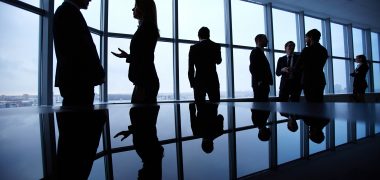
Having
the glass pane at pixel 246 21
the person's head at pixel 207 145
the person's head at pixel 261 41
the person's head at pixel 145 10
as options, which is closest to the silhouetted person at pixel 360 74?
the glass pane at pixel 246 21

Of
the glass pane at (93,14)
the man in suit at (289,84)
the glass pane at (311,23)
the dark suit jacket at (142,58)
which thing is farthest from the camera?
the glass pane at (311,23)

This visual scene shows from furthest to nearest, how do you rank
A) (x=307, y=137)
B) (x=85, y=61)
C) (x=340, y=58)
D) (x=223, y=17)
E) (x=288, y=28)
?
(x=340, y=58) → (x=288, y=28) → (x=223, y=17) → (x=85, y=61) → (x=307, y=137)

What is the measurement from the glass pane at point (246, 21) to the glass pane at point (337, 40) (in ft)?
13.9

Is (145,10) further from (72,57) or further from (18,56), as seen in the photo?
(18,56)

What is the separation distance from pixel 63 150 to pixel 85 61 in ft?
3.39

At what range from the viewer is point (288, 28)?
25.2ft

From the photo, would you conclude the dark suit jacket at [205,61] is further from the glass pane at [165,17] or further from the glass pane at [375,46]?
the glass pane at [375,46]

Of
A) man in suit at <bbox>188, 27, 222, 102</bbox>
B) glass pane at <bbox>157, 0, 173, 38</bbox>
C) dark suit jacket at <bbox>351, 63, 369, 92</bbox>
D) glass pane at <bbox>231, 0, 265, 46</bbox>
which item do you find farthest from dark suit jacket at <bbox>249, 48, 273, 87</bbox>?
dark suit jacket at <bbox>351, 63, 369, 92</bbox>

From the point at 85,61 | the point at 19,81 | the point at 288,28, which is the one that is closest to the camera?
the point at 85,61

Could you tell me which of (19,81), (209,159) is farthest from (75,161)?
(19,81)

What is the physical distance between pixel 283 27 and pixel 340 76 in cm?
405

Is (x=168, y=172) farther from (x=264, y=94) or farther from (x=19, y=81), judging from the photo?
(x=19, y=81)

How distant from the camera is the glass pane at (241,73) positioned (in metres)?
6.31

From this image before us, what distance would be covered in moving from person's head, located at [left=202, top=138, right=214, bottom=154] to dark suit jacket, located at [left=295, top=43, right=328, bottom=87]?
9.11 feet
